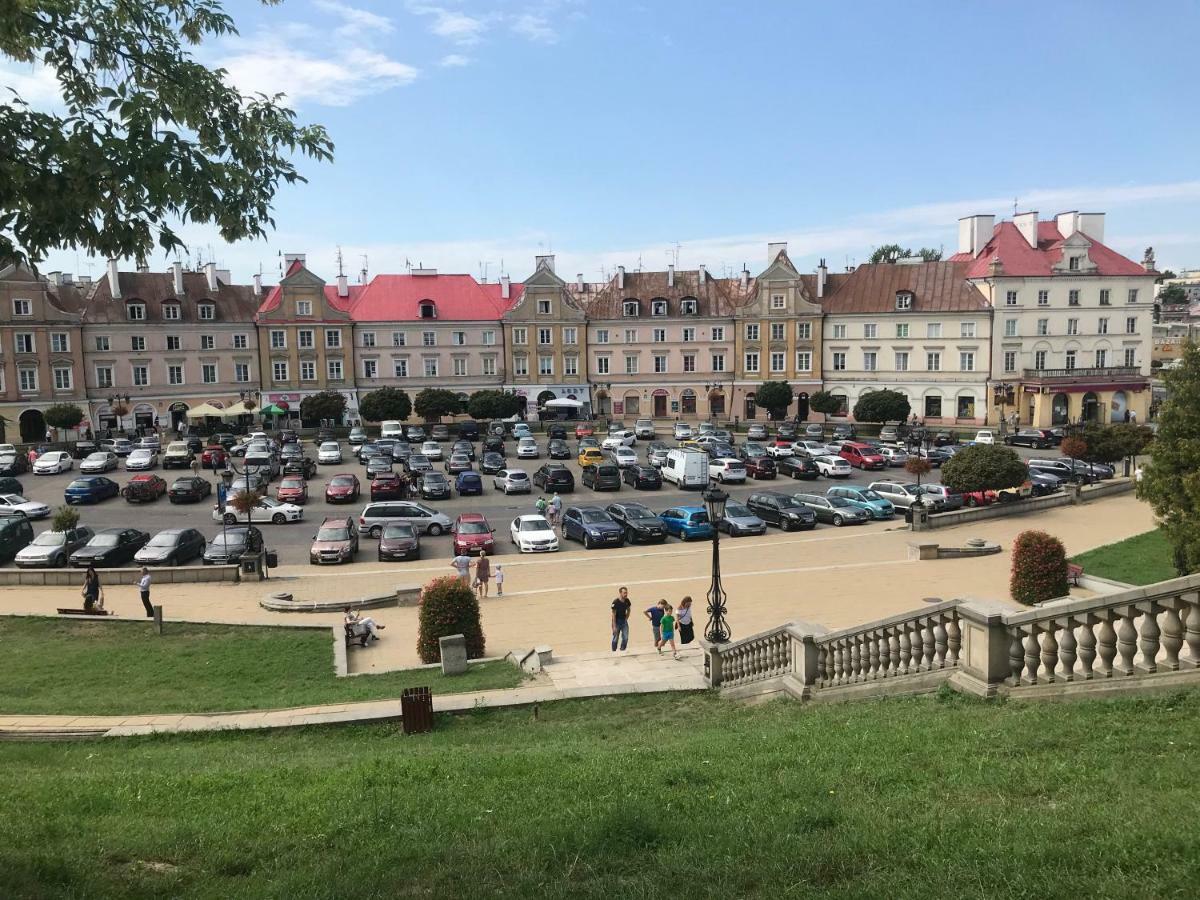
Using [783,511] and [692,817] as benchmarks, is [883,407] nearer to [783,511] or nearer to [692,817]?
[783,511]

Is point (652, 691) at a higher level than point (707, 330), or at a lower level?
lower

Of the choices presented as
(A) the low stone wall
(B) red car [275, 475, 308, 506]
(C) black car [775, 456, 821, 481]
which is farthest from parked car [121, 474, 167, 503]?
(C) black car [775, 456, 821, 481]

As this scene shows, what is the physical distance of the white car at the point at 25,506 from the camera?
37.9 metres

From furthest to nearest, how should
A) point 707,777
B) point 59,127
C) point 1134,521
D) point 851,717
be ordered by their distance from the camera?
1. point 1134,521
2. point 851,717
3. point 707,777
4. point 59,127

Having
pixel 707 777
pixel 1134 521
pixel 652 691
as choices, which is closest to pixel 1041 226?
pixel 1134 521

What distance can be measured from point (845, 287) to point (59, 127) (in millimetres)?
77992

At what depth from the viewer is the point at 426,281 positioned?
267ft

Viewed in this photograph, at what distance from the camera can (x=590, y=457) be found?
53531mm

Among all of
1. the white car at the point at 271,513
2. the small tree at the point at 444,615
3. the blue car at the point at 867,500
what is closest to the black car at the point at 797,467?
the blue car at the point at 867,500

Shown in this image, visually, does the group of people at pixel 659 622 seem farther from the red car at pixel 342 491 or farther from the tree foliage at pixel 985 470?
the red car at pixel 342 491

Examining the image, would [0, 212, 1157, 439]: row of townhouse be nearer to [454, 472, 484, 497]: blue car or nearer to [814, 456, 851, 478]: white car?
[814, 456, 851, 478]: white car

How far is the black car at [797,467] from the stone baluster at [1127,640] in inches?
1634

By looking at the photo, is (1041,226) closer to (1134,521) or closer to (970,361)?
(970,361)

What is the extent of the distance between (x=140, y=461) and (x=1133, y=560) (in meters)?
48.0
